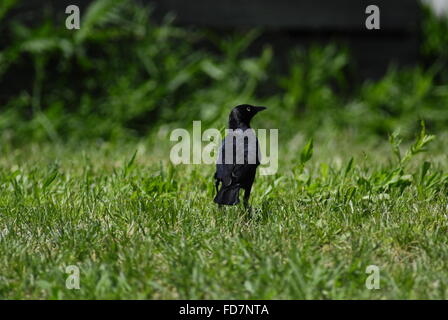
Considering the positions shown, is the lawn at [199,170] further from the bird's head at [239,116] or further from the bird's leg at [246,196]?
the bird's head at [239,116]

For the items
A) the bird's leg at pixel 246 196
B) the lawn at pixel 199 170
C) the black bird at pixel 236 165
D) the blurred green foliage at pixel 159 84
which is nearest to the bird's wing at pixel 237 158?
the black bird at pixel 236 165

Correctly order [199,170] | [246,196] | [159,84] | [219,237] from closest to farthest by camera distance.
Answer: [219,237] → [246,196] → [199,170] → [159,84]

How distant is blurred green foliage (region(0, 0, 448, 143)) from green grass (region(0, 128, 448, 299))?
2302 mm

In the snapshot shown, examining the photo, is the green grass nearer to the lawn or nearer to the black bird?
the lawn

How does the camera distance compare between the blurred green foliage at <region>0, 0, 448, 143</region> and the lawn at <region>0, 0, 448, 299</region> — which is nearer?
the lawn at <region>0, 0, 448, 299</region>

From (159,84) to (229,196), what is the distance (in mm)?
3913

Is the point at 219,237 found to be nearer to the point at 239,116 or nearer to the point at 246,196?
the point at 246,196

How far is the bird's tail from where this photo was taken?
10.1ft

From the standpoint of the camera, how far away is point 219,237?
3.08 metres

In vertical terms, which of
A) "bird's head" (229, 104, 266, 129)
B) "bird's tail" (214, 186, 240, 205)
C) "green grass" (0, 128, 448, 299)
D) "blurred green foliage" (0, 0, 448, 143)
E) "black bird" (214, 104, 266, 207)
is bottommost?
"green grass" (0, 128, 448, 299)

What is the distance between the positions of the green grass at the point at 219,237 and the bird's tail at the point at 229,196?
0.15m

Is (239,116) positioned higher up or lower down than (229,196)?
higher up

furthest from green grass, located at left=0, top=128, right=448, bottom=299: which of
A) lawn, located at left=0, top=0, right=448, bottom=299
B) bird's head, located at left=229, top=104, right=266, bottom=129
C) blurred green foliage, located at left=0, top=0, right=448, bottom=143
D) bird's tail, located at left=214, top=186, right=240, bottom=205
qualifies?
blurred green foliage, located at left=0, top=0, right=448, bottom=143

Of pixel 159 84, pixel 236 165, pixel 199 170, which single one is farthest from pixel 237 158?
pixel 159 84
